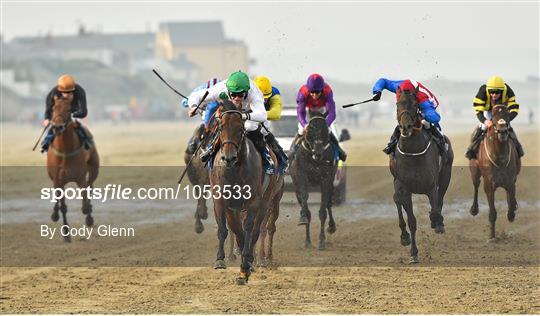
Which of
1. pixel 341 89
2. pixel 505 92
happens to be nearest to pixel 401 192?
pixel 505 92

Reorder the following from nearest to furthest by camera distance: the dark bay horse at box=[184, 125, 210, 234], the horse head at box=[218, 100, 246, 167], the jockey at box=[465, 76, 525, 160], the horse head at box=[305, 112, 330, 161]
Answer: the horse head at box=[218, 100, 246, 167]
the jockey at box=[465, 76, 525, 160]
the dark bay horse at box=[184, 125, 210, 234]
the horse head at box=[305, 112, 330, 161]

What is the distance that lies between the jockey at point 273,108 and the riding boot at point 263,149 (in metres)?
0.57

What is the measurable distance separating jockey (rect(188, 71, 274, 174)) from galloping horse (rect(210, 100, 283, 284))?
0.54 feet

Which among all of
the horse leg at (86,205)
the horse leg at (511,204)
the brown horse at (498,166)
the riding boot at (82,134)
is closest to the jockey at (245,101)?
the brown horse at (498,166)

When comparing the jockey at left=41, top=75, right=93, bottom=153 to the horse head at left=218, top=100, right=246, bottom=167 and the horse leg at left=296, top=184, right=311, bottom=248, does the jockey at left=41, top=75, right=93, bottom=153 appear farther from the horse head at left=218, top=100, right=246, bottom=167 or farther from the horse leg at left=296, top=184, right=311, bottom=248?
the horse head at left=218, top=100, right=246, bottom=167

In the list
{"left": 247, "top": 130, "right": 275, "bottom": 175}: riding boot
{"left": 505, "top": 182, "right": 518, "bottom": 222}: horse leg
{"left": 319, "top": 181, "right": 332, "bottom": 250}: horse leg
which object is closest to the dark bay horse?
{"left": 319, "top": 181, "right": 332, "bottom": 250}: horse leg

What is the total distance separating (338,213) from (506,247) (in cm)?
604

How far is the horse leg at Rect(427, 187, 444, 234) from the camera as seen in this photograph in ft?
48.2

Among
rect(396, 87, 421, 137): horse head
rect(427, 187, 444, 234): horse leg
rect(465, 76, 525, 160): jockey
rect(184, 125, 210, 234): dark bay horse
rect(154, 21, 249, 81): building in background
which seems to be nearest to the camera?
rect(396, 87, 421, 137): horse head

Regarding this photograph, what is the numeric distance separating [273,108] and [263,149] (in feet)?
3.57

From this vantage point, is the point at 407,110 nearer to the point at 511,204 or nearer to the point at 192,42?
the point at 511,204

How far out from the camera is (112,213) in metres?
25.4

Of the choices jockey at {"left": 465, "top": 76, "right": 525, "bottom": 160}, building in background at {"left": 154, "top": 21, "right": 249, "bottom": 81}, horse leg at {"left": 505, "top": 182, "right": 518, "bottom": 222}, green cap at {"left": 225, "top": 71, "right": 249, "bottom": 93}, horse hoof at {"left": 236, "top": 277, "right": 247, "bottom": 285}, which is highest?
building in background at {"left": 154, "top": 21, "right": 249, "bottom": 81}

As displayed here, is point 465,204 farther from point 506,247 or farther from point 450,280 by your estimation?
point 450,280
